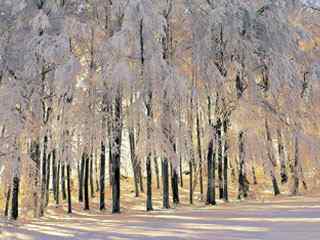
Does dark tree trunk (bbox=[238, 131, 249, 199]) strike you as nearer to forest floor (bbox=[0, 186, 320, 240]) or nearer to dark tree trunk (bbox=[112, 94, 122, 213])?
forest floor (bbox=[0, 186, 320, 240])

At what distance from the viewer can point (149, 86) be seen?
46.7 ft

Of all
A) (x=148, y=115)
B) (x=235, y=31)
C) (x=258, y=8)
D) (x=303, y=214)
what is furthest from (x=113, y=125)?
(x=258, y=8)

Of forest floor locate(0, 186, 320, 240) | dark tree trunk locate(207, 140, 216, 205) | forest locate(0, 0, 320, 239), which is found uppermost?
forest locate(0, 0, 320, 239)

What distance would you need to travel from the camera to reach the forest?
14.1 m

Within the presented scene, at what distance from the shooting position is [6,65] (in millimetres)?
15062

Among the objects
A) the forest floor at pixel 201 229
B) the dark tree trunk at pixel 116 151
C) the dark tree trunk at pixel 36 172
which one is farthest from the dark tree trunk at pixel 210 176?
the dark tree trunk at pixel 36 172

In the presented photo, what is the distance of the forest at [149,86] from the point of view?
14133mm

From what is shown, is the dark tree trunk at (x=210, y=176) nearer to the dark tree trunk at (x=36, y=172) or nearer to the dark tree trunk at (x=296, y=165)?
the dark tree trunk at (x=296, y=165)

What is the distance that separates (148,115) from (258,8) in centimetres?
747

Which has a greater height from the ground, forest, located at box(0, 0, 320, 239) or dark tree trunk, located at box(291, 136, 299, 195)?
forest, located at box(0, 0, 320, 239)

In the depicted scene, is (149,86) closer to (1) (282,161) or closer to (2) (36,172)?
(2) (36,172)

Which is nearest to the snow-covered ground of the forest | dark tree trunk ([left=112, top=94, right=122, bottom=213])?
the forest

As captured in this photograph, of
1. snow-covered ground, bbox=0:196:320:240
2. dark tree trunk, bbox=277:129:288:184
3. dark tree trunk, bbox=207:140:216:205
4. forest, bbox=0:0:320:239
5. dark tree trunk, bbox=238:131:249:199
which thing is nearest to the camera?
snow-covered ground, bbox=0:196:320:240

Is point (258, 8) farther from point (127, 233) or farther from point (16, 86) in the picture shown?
point (127, 233)
